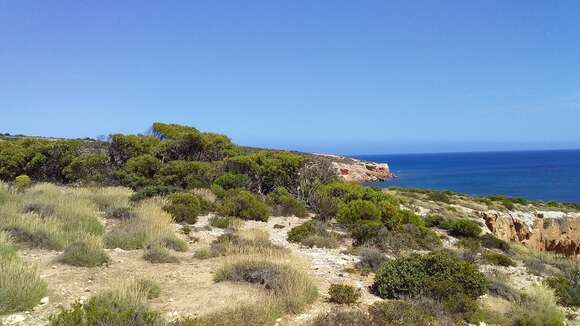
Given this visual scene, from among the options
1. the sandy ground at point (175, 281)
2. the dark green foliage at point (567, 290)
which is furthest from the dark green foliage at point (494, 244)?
the sandy ground at point (175, 281)

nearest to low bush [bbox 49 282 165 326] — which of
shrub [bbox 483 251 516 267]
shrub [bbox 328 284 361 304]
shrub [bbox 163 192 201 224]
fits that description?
shrub [bbox 328 284 361 304]

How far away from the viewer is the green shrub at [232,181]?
1923 cm

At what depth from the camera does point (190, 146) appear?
945 inches

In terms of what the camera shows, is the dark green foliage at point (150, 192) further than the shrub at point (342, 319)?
Yes

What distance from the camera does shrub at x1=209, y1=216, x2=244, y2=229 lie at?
43.1 feet

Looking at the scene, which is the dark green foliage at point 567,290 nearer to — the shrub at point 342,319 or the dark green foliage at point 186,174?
the shrub at point 342,319

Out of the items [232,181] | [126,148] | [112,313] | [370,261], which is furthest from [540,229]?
[112,313]

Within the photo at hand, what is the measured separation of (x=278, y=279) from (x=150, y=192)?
424 inches

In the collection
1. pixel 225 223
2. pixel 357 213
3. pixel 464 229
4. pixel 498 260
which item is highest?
pixel 357 213

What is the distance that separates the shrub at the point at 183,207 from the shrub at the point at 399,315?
8.60 metres

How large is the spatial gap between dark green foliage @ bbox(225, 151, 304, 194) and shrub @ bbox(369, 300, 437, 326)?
13.9 m

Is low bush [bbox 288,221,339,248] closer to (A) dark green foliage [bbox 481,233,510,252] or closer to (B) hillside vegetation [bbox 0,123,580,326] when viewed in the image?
(B) hillside vegetation [bbox 0,123,580,326]

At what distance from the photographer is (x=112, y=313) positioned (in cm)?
482

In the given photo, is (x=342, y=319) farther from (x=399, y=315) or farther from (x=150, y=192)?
(x=150, y=192)
